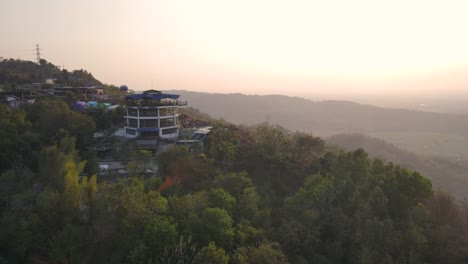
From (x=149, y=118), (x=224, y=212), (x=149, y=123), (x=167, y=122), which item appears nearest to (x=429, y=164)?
(x=167, y=122)

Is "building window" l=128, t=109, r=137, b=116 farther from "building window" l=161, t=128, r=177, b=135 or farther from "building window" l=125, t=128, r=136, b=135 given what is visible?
"building window" l=161, t=128, r=177, b=135

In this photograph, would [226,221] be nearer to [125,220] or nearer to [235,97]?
[125,220]

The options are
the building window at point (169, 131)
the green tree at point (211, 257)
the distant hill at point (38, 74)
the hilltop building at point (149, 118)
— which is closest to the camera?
the green tree at point (211, 257)

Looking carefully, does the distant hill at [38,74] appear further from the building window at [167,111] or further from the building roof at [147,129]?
the building roof at [147,129]

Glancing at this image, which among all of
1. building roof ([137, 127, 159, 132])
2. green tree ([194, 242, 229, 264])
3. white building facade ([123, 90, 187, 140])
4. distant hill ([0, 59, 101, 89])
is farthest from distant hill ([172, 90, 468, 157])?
green tree ([194, 242, 229, 264])

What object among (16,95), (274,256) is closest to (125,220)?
(274,256)

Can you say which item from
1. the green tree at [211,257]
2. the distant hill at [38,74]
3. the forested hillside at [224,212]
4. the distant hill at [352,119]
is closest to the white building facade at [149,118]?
the forested hillside at [224,212]

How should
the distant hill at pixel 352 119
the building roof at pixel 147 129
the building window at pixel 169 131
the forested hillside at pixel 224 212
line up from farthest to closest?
1. the distant hill at pixel 352 119
2. the building window at pixel 169 131
3. the building roof at pixel 147 129
4. the forested hillside at pixel 224 212
